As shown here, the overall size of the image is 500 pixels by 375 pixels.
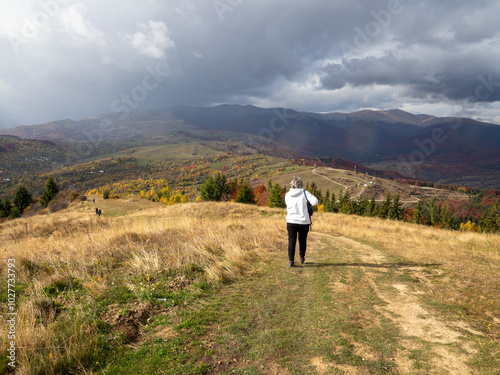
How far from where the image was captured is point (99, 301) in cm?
479

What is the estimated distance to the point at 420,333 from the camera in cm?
386

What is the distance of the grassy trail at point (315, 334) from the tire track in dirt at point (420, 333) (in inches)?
0.5

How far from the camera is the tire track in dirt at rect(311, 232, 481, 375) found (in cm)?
310

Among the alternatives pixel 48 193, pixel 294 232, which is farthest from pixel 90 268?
pixel 48 193

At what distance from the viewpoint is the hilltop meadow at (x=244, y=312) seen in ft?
10.3

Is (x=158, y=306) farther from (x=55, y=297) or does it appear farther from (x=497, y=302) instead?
(x=497, y=302)

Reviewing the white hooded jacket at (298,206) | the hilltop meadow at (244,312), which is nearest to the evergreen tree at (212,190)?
the hilltop meadow at (244,312)

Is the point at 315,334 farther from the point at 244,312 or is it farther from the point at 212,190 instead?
the point at 212,190

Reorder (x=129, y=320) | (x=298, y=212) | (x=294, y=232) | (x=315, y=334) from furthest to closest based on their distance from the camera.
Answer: (x=294, y=232) → (x=298, y=212) → (x=129, y=320) → (x=315, y=334)

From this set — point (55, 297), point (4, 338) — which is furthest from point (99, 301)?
point (4, 338)

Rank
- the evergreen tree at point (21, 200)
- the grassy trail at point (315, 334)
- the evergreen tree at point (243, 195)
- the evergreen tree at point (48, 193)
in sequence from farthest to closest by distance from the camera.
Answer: the evergreen tree at point (21, 200), the evergreen tree at point (48, 193), the evergreen tree at point (243, 195), the grassy trail at point (315, 334)

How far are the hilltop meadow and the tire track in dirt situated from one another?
0.02 meters

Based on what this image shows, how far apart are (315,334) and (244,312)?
131 cm

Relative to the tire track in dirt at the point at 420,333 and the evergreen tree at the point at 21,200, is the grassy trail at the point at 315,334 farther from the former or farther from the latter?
the evergreen tree at the point at 21,200
